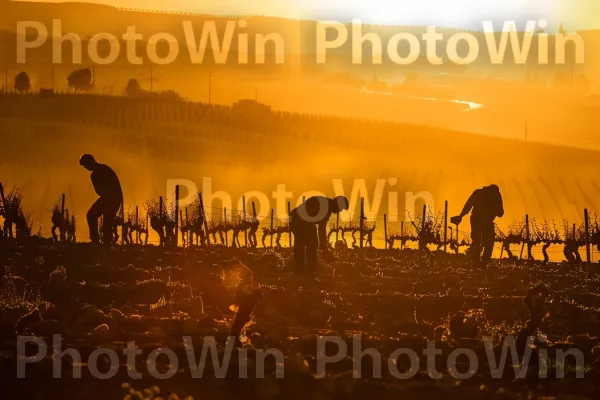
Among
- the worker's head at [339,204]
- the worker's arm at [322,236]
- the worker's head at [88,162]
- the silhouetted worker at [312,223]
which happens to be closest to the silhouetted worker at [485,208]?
the worker's arm at [322,236]

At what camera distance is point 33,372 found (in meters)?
7.63

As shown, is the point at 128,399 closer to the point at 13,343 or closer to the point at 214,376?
the point at 214,376

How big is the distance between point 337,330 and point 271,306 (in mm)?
1710

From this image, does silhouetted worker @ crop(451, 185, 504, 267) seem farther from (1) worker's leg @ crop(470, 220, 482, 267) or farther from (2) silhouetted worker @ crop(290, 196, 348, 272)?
(2) silhouetted worker @ crop(290, 196, 348, 272)

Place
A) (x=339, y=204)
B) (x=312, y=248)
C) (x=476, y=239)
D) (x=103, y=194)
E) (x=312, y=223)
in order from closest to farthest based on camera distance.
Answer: (x=339, y=204) → (x=312, y=223) → (x=312, y=248) → (x=103, y=194) → (x=476, y=239)

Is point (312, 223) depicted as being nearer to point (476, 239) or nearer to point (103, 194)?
point (103, 194)

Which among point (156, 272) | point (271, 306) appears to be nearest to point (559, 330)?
point (271, 306)

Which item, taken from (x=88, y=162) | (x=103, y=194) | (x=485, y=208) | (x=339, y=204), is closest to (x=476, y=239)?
(x=485, y=208)

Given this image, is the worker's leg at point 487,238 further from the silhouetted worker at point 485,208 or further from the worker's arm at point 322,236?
the worker's arm at point 322,236

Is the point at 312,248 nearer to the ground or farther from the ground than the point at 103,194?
nearer to the ground

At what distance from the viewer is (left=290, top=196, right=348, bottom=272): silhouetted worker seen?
17.6m

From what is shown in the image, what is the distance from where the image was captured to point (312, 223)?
17.8 metres

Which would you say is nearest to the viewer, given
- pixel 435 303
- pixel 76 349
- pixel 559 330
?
pixel 76 349

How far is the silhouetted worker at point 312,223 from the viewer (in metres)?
17.6
